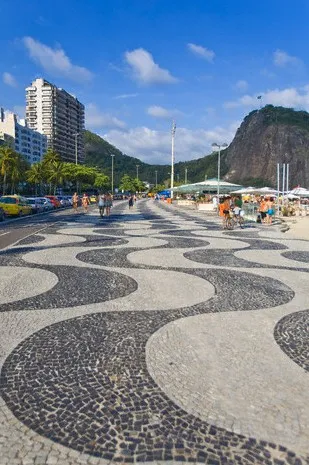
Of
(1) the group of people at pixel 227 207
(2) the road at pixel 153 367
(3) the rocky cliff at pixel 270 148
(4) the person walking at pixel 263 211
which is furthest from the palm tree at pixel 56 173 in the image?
(3) the rocky cliff at pixel 270 148

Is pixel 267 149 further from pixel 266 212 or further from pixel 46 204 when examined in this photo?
pixel 266 212

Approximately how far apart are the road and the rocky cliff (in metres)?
131

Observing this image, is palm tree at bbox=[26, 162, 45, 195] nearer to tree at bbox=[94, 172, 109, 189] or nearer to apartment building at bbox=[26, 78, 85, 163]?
tree at bbox=[94, 172, 109, 189]

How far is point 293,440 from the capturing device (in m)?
3.10

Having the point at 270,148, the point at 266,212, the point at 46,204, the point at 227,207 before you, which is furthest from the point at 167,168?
the point at 227,207

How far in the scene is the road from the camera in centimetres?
305

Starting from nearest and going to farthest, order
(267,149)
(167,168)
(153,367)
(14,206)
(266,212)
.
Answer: (153,367) → (266,212) → (14,206) → (267,149) → (167,168)

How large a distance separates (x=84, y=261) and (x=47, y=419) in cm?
787

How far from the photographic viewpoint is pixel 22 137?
475 ft

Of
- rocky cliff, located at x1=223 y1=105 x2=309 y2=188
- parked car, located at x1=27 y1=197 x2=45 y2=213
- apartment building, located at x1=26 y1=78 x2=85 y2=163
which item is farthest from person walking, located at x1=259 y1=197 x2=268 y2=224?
apartment building, located at x1=26 y1=78 x2=85 y2=163

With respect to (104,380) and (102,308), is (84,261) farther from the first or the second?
(104,380)

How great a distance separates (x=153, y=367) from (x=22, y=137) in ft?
501

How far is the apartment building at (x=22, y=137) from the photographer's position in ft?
455

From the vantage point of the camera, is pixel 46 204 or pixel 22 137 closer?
pixel 46 204
